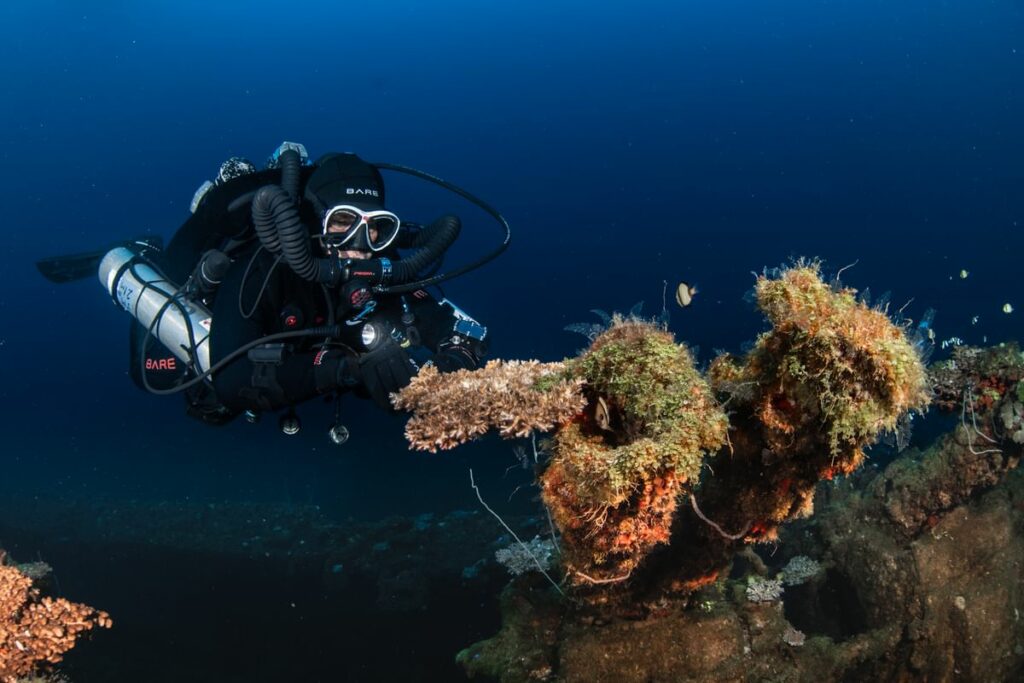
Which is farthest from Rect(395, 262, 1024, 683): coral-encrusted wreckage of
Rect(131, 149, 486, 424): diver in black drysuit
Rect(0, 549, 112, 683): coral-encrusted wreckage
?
Rect(0, 549, 112, 683): coral-encrusted wreckage

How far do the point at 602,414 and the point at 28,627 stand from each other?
547 centimetres

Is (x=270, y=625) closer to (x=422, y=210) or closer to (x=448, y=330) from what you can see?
(x=448, y=330)

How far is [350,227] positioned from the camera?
5398 millimetres

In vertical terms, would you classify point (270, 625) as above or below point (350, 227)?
below

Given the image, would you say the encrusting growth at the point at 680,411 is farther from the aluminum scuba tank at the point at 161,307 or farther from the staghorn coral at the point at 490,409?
the aluminum scuba tank at the point at 161,307

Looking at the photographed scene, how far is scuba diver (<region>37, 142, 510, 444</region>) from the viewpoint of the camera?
15.8 feet

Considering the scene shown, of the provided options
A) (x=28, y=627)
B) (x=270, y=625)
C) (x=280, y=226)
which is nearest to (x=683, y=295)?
(x=280, y=226)

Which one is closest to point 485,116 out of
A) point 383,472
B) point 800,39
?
point 800,39

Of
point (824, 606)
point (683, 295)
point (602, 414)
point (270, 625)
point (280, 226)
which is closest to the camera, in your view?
point (602, 414)

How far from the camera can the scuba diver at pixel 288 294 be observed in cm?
482

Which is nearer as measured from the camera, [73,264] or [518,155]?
[73,264]

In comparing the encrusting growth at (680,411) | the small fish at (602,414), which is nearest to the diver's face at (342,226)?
the encrusting growth at (680,411)

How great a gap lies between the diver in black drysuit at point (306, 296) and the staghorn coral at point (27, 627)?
199cm

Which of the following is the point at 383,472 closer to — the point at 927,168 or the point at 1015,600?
the point at 1015,600
